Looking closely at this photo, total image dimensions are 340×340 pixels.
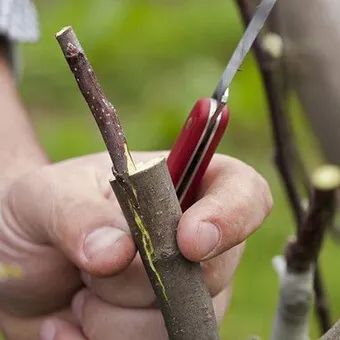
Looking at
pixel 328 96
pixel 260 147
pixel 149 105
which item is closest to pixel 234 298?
pixel 260 147

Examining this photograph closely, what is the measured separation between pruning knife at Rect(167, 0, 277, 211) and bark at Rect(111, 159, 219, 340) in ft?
0.32

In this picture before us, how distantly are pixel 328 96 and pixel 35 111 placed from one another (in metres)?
2.05

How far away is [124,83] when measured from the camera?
3.01 m

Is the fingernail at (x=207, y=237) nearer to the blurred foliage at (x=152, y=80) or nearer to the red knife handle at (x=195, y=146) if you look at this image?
the red knife handle at (x=195, y=146)

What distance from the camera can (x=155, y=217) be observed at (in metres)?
0.57

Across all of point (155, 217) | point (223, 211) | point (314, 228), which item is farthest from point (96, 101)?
point (314, 228)

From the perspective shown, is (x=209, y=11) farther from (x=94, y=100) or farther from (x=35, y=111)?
(x=94, y=100)

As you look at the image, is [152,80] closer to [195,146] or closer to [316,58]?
[316,58]

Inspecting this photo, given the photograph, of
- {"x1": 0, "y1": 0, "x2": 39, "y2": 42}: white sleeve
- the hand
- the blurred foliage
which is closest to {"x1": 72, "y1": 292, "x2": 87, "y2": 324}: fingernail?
the hand

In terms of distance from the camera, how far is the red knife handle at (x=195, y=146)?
0.66 m

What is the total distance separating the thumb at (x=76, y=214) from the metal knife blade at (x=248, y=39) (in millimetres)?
138

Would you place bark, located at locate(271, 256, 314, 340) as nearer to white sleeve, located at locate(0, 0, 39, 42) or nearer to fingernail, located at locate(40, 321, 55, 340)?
fingernail, located at locate(40, 321, 55, 340)

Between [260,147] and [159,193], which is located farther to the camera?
[260,147]

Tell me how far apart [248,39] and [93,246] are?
0.69ft
